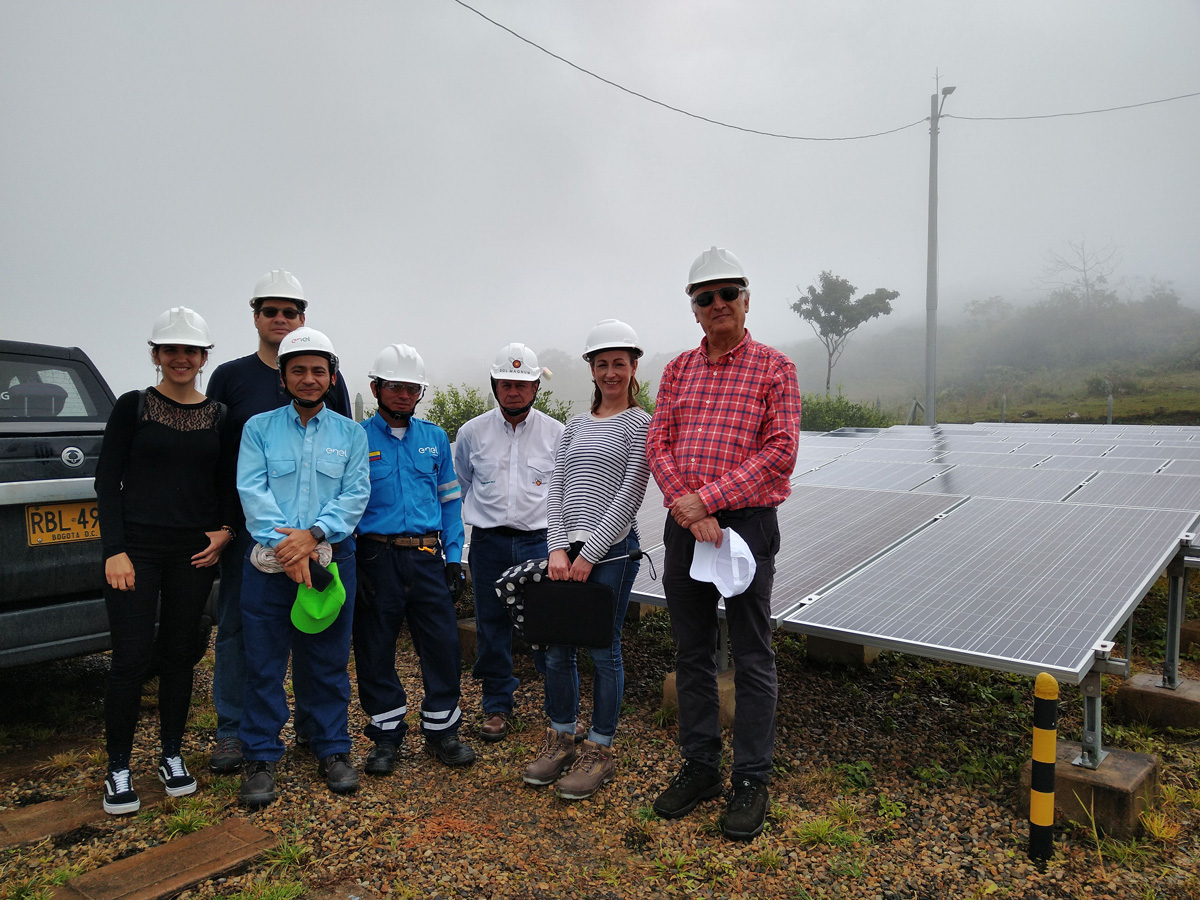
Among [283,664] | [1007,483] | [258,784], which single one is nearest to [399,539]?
[283,664]

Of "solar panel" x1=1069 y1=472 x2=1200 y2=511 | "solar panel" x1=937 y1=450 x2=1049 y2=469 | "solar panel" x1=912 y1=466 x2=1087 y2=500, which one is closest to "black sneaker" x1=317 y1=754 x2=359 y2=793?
"solar panel" x1=912 y1=466 x2=1087 y2=500

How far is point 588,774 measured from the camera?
3.76 m

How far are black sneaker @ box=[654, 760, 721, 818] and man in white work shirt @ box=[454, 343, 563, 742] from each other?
1.26m

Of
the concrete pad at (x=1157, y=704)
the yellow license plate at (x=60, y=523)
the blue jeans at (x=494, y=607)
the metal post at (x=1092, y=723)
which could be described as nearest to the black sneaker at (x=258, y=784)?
the blue jeans at (x=494, y=607)

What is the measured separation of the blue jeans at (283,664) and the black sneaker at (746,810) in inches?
73.9

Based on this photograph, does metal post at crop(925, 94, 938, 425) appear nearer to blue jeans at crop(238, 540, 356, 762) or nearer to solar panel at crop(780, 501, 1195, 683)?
solar panel at crop(780, 501, 1195, 683)

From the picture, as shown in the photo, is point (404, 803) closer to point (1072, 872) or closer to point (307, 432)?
point (307, 432)

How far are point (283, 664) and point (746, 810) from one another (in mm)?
2203

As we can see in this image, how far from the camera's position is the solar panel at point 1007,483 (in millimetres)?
5887

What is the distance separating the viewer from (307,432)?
3.77m

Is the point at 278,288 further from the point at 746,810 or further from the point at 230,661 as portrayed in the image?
the point at 746,810

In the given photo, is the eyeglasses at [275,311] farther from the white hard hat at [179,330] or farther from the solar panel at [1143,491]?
the solar panel at [1143,491]

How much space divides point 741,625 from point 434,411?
8608 mm

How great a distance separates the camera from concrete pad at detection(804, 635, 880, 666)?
546cm
